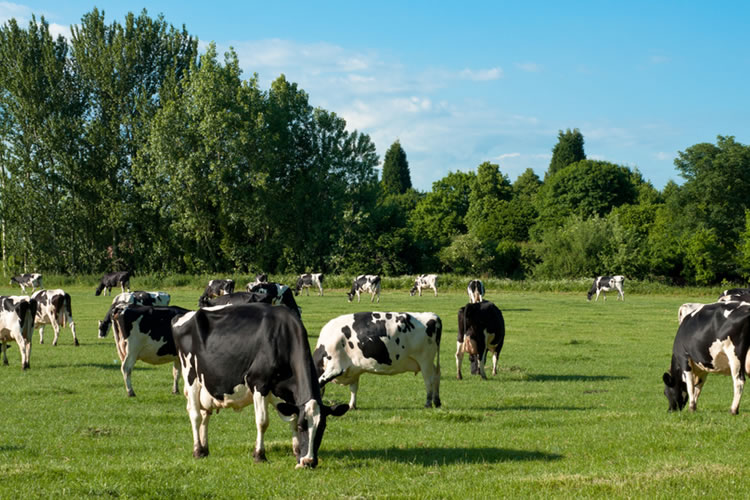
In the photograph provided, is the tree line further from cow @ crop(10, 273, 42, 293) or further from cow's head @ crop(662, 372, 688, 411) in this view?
cow's head @ crop(662, 372, 688, 411)

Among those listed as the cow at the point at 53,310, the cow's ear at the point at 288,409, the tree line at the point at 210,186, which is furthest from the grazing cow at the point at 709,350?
the tree line at the point at 210,186

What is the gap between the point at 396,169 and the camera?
6033 inches

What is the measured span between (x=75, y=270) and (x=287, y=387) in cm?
7180

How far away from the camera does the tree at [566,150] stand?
133 m

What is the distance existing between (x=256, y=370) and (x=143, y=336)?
25.6 ft

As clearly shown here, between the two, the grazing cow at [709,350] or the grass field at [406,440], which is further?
the grazing cow at [709,350]

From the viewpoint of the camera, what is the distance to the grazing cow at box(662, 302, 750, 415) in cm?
1294

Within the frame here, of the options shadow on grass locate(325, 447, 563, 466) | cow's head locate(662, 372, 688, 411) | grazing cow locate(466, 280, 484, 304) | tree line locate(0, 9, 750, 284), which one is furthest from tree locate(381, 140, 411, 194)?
shadow on grass locate(325, 447, 563, 466)

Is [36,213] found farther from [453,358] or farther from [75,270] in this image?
[453,358]

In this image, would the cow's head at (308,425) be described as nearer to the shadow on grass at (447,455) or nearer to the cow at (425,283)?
the shadow on grass at (447,455)

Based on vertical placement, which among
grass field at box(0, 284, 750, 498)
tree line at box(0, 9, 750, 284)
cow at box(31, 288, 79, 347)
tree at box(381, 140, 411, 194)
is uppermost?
tree at box(381, 140, 411, 194)

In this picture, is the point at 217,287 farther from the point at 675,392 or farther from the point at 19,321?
the point at 675,392

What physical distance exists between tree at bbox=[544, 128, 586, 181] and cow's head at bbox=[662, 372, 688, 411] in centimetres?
12251

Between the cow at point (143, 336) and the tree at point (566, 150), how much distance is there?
4838 inches
